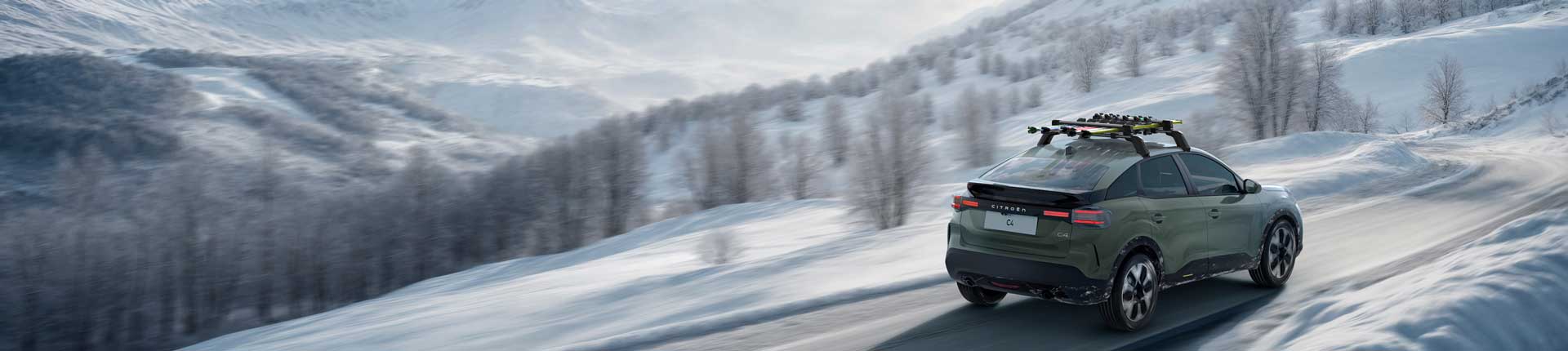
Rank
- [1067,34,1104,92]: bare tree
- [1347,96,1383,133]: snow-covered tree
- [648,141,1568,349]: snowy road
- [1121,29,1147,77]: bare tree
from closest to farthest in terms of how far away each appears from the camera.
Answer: [648,141,1568,349]: snowy road, [1347,96,1383,133]: snow-covered tree, [1067,34,1104,92]: bare tree, [1121,29,1147,77]: bare tree

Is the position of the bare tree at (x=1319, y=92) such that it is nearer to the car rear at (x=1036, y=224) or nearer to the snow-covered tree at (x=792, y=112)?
the car rear at (x=1036, y=224)

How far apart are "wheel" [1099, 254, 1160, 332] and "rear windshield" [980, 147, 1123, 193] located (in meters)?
0.61

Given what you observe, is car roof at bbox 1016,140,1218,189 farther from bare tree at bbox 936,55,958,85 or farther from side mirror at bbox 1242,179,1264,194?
bare tree at bbox 936,55,958,85

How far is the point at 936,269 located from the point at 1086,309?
200cm

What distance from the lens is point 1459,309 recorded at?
5.91m

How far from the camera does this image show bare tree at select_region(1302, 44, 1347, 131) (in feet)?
102

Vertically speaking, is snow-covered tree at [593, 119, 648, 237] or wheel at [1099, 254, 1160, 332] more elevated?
wheel at [1099, 254, 1160, 332]

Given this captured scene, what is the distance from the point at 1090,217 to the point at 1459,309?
7.32 feet

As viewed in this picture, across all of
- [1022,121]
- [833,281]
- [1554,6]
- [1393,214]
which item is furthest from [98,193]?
[1554,6]

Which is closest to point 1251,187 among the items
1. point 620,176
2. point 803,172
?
point 803,172

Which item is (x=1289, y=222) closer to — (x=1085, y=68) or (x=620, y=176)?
(x=620, y=176)

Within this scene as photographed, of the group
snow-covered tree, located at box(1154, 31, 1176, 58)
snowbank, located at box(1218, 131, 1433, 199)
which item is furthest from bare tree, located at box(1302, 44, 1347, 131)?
snow-covered tree, located at box(1154, 31, 1176, 58)

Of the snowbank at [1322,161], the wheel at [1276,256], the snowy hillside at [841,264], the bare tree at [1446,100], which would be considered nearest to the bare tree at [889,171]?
the snowy hillside at [841,264]

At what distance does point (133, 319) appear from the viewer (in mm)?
32844
